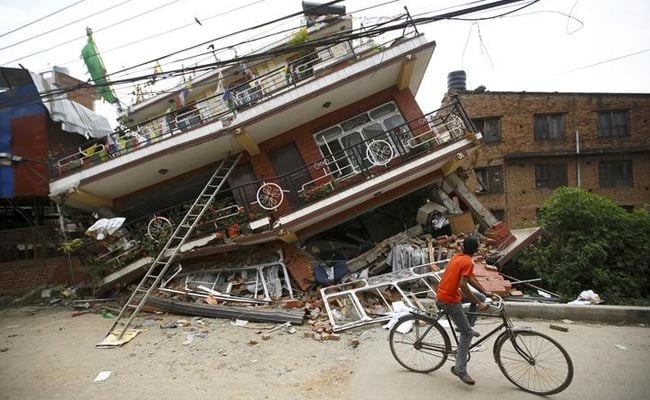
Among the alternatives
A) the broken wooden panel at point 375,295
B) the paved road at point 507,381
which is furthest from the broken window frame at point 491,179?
the paved road at point 507,381

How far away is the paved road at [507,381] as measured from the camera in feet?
14.2

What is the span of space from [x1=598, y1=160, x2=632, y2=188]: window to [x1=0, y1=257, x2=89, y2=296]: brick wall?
1085 inches

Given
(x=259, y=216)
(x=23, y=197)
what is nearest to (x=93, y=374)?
(x=259, y=216)

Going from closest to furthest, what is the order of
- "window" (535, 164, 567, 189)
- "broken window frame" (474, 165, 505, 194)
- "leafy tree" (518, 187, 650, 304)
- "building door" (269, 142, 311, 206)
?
1. "leafy tree" (518, 187, 650, 304)
2. "building door" (269, 142, 311, 206)
3. "window" (535, 164, 567, 189)
4. "broken window frame" (474, 165, 505, 194)

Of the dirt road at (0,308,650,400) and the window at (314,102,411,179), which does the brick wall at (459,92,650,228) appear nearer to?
the window at (314,102,411,179)

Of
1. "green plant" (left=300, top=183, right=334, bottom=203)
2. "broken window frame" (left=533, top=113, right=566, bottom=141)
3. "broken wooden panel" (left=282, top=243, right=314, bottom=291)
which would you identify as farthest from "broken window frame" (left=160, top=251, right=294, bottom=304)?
"broken window frame" (left=533, top=113, right=566, bottom=141)

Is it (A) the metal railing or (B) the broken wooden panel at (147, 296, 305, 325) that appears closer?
(B) the broken wooden panel at (147, 296, 305, 325)

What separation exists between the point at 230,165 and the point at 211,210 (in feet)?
5.75

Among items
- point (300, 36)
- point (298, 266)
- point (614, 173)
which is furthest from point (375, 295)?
point (614, 173)

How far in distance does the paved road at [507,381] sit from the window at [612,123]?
20.6 m

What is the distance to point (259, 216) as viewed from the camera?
10.1 metres

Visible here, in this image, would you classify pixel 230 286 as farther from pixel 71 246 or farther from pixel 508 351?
pixel 508 351

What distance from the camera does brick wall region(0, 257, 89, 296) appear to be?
37.2ft

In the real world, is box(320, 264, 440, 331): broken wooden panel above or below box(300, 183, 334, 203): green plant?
below
